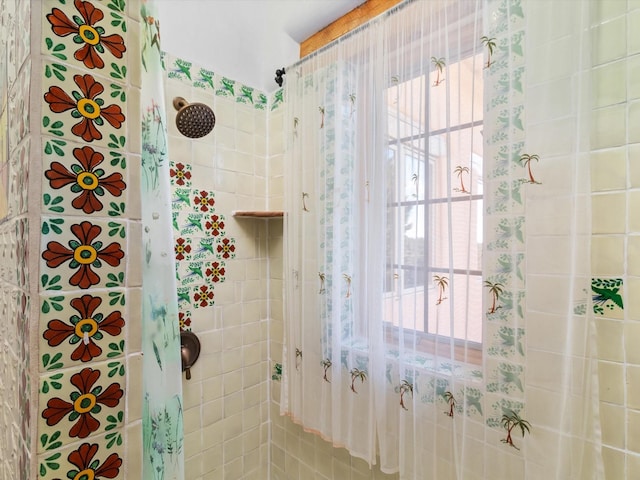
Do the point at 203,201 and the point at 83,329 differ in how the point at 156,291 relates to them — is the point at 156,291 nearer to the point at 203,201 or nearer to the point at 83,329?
the point at 83,329

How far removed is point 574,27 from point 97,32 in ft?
2.96

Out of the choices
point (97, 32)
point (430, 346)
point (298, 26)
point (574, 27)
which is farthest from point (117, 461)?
point (298, 26)

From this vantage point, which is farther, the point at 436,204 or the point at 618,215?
the point at 436,204

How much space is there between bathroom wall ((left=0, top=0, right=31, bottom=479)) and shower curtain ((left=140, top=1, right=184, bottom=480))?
0.39ft

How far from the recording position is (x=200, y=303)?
128cm

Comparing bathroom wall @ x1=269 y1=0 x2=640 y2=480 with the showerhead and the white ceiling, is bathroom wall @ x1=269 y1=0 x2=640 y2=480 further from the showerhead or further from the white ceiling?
the showerhead

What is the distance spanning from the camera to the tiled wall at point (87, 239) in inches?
13.3

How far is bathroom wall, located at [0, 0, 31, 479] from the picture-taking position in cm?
36

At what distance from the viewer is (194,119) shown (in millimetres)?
1020

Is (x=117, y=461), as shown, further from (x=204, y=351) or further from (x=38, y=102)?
(x=204, y=351)

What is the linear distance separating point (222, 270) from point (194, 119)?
62 centimetres

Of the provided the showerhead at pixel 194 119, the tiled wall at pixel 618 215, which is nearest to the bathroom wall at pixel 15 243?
the showerhead at pixel 194 119

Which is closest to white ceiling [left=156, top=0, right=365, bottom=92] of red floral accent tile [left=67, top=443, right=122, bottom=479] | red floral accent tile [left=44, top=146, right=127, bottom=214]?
red floral accent tile [left=44, top=146, right=127, bottom=214]

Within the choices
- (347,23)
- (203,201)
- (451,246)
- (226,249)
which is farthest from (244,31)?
(451,246)
